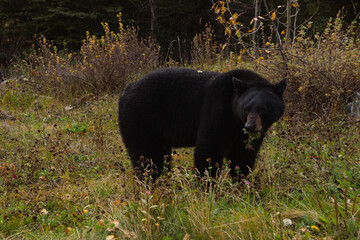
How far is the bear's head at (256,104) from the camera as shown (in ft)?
11.9

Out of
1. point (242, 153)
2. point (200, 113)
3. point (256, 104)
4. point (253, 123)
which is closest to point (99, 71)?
point (200, 113)

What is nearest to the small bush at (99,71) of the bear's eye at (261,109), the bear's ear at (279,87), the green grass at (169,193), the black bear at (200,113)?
the green grass at (169,193)

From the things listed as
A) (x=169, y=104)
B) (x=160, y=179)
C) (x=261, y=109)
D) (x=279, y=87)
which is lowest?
Answer: (x=160, y=179)

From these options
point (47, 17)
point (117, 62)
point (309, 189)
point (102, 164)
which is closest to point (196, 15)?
point (47, 17)

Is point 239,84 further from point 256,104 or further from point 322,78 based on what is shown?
point 322,78

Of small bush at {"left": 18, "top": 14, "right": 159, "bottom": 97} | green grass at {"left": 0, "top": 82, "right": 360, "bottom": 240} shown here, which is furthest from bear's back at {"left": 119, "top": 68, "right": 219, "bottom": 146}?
small bush at {"left": 18, "top": 14, "right": 159, "bottom": 97}

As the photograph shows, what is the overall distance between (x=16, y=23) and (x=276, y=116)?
648 inches

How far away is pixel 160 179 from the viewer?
329cm

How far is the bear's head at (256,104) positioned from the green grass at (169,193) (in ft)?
1.61

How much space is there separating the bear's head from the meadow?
0.45 m

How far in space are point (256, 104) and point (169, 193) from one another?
1197 millimetres

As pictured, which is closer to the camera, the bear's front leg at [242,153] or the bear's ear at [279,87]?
the bear's ear at [279,87]

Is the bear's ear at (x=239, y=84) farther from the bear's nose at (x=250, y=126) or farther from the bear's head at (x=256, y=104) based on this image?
the bear's nose at (x=250, y=126)

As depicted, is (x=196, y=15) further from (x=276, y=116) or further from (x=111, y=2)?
(x=276, y=116)
